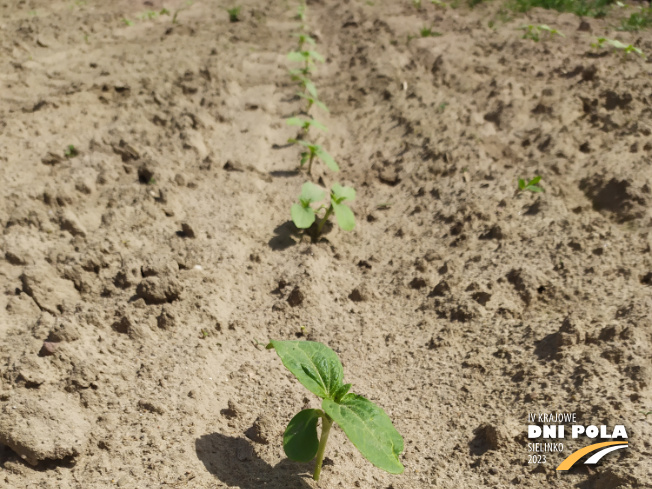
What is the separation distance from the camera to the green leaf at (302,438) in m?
1.94

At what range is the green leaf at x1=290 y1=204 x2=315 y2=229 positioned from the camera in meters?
3.24

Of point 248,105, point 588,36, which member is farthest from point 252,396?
point 588,36

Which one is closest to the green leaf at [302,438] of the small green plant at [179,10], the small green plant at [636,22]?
the small green plant at [179,10]

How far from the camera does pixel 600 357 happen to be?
2369mm

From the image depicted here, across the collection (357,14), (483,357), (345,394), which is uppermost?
(357,14)

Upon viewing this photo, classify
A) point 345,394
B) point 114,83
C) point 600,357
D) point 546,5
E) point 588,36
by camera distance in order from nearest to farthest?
point 345,394, point 600,357, point 114,83, point 588,36, point 546,5

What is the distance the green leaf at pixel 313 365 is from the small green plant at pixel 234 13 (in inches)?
196

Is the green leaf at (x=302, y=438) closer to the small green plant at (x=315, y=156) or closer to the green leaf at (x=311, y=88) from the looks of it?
the small green plant at (x=315, y=156)

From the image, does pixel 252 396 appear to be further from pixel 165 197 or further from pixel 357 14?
pixel 357 14

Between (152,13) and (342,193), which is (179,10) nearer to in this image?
(152,13)

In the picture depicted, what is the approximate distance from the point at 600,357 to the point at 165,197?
8.27ft

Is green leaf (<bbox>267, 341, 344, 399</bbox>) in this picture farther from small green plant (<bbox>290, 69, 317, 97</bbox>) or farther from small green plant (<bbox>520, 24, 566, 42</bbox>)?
small green plant (<bbox>520, 24, 566, 42</bbox>)

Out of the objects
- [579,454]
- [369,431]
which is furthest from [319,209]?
[579,454]

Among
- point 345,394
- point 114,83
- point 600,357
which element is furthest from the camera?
point 114,83
